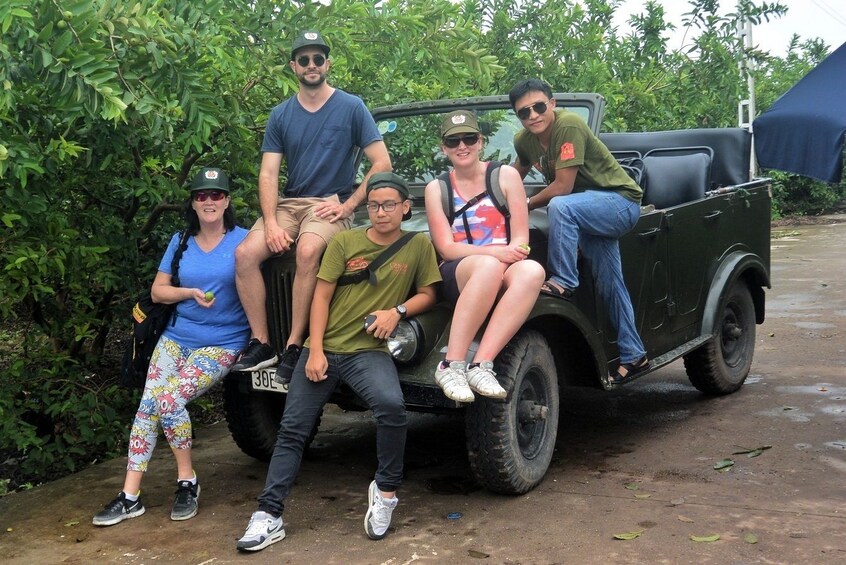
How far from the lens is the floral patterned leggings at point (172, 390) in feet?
17.0


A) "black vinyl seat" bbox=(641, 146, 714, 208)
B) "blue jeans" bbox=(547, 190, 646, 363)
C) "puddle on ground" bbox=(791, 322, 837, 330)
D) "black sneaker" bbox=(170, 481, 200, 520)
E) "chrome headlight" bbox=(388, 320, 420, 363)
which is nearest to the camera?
"chrome headlight" bbox=(388, 320, 420, 363)

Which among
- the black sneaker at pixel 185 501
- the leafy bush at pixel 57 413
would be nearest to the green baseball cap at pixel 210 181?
the black sneaker at pixel 185 501

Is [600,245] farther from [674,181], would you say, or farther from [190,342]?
[190,342]

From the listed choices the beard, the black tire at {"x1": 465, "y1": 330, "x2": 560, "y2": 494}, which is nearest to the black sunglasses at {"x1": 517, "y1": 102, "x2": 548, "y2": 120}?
the beard

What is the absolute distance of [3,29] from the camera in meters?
4.29

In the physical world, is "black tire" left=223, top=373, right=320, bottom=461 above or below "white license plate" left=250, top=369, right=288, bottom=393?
below

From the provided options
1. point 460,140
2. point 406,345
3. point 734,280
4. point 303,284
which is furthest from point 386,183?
point 734,280

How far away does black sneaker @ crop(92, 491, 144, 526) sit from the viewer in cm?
507

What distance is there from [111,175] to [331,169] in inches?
61.0

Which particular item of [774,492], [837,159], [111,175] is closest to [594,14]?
[837,159]

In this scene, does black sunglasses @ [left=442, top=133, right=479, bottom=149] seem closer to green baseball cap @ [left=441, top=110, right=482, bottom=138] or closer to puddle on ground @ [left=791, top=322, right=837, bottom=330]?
green baseball cap @ [left=441, top=110, right=482, bottom=138]

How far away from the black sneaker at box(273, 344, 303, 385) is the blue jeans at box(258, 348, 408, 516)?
118 mm

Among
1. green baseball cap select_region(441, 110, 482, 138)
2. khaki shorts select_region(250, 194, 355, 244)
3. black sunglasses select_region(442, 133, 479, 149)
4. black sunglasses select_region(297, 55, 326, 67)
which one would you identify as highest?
black sunglasses select_region(297, 55, 326, 67)

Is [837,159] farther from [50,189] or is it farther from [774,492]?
[50,189]
